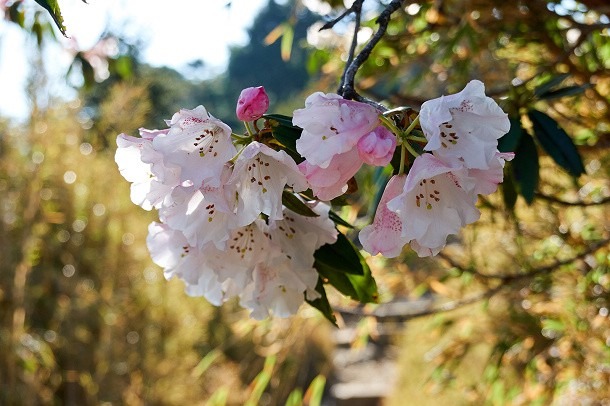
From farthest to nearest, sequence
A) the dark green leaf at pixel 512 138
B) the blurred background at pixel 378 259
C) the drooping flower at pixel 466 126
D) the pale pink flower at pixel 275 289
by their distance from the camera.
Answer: the blurred background at pixel 378 259 → the dark green leaf at pixel 512 138 → the pale pink flower at pixel 275 289 → the drooping flower at pixel 466 126

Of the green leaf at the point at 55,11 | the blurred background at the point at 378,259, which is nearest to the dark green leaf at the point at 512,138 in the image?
the blurred background at the point at 378,259

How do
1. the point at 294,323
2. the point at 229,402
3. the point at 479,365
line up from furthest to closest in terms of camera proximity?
the point at 229,402, the point at 479,365, the point at 294,323

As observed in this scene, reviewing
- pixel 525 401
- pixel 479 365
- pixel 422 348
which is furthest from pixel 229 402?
pixel 525 401

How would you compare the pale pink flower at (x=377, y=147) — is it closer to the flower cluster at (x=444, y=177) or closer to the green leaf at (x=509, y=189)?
the flower cluster at (x=444, y=177)

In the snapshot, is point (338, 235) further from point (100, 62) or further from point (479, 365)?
point (479, 365)

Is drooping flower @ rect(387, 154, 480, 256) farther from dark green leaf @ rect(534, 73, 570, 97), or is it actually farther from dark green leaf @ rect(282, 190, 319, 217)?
dark green leaf @ rect(534, 73, 570, 97)

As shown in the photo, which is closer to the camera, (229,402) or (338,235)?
(338,235)
